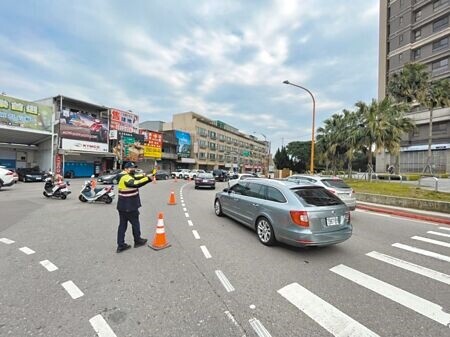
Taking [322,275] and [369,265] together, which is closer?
[322,275]

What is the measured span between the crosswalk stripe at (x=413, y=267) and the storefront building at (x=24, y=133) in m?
31.9

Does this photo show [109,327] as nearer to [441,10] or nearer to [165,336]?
[165,336]

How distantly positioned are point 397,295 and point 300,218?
1.91 metres

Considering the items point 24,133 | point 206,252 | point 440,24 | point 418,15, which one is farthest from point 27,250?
point 418,15

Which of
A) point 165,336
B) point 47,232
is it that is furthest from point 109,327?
→ point 47,232

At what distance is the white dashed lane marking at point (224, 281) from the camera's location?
11.7 ft

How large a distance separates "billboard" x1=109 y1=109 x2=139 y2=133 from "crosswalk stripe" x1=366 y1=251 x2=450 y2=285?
1513 inches

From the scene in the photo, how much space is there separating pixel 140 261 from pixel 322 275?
10.8 ft

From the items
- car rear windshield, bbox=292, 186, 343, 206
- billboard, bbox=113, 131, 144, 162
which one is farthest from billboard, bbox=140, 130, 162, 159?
car rear windshield, bbox=292, 186, 343, 206

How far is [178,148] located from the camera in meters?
56.8

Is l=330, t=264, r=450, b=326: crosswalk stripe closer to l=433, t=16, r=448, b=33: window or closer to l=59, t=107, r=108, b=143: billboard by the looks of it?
l=59, t=107, r=108, b=143: billboard

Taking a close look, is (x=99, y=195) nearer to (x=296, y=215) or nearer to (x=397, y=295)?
(x=296, y=215)

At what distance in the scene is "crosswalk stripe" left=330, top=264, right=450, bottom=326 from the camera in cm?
304

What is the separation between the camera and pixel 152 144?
46406mm
